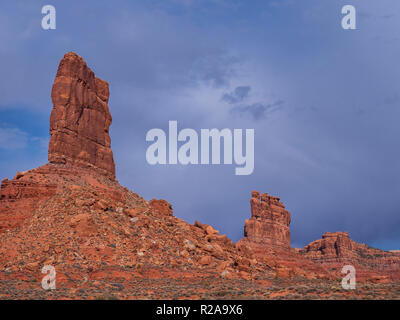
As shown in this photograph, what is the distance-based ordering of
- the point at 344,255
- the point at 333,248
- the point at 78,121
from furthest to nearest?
the point at 333,248 → the point at 344,255 → the point at 78,121

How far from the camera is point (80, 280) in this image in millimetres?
35438

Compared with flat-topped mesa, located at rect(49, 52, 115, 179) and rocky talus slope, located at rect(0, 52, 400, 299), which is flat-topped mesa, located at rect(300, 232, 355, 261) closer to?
rocky talus slope, located at rect(0, 52, 400, 299)

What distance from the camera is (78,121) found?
228 ft

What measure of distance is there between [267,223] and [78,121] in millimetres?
99707

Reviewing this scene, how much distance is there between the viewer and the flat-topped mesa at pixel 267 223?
151 metres

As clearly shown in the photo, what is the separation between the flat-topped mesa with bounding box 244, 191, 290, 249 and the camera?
150875 millimetres

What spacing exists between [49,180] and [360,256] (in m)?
153

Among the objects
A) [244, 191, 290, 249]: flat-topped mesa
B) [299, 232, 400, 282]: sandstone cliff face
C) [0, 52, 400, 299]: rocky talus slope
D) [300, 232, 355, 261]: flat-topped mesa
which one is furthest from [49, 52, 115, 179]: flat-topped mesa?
[300, 232, 355, 261]: flat-topped mesa

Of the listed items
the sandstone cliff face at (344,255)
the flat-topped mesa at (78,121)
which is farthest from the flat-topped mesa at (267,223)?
the flat-topped mesa at (78,121)

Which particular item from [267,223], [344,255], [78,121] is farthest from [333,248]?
[78,121]

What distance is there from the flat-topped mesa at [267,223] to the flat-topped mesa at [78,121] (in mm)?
87206

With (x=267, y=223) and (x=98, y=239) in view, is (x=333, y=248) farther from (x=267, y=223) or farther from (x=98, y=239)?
(x=98, y=239)
